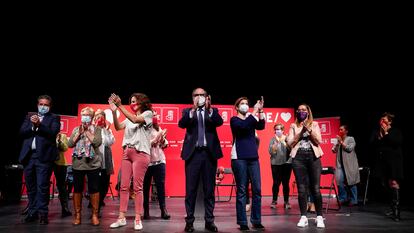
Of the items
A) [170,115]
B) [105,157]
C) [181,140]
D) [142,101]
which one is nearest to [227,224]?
[142,101]

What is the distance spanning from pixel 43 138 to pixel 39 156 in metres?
0.23

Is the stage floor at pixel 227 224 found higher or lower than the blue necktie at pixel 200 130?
lower

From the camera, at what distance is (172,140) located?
383 inches

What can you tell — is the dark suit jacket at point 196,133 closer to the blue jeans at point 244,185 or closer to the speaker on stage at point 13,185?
the blue jeans at point 244,185

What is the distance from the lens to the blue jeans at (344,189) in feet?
25.4

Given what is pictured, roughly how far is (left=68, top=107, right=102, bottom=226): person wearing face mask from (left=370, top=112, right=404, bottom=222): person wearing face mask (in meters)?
4.15

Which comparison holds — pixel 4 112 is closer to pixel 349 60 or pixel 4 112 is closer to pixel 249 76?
pixel 249 76

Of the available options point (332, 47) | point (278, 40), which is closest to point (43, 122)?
point (278, 40)

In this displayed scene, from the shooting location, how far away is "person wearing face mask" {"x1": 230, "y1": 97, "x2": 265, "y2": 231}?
425 centimetres

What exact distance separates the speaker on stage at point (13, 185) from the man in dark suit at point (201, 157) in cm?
596

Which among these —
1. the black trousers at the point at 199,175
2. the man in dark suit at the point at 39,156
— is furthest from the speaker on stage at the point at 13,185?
the black trousers at the point at 199,175

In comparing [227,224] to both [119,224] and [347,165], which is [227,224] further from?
[347,165]

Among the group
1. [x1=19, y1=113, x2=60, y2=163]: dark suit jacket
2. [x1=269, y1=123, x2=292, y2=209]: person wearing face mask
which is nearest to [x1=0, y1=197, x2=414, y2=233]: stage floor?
[x1=19, y1=113, x2=60, y2=163]: dark suit jacket

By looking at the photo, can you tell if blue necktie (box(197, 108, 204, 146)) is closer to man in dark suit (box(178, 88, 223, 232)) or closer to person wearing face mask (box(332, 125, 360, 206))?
man in dark suit (box(178, 88, 223, 232))
